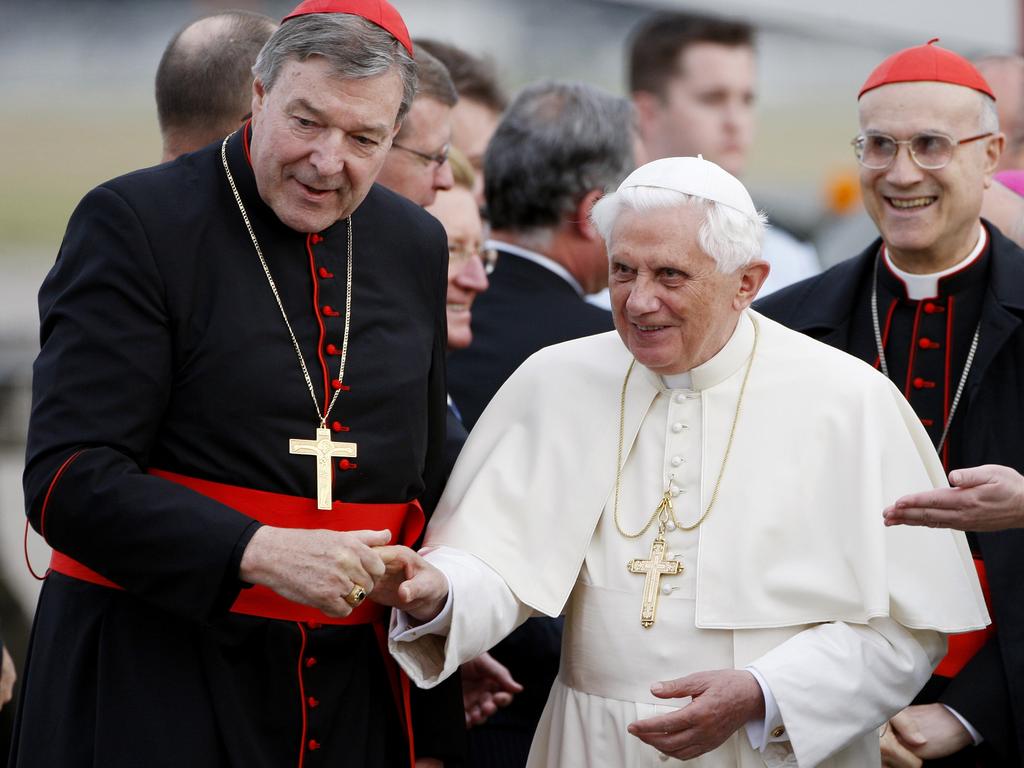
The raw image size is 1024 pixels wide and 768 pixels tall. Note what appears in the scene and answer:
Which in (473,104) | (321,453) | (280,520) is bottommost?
(280,520)

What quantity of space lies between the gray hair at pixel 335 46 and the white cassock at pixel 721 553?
0.91 meters

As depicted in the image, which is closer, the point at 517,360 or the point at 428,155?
the point at 428,155

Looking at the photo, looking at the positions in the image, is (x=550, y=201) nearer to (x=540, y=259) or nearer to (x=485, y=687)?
(x=540, y=259)

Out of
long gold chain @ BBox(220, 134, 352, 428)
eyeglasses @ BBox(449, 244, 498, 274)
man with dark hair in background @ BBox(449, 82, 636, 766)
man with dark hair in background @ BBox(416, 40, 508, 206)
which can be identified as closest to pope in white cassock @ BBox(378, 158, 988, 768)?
long gold chain @ BBox(220, 134, 352, 428)

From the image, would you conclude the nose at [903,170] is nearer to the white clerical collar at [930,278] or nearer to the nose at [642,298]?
the white clerical collar at [930,278]

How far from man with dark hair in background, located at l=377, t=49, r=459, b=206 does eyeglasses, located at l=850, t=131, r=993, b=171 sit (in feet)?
3.66

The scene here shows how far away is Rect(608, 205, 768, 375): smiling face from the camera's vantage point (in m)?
3.21

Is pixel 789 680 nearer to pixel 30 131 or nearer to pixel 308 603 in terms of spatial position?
pixel 308 603

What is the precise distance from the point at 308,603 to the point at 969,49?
6273 mm

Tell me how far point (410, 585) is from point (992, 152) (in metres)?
2.02

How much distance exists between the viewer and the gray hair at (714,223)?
322 centimetres

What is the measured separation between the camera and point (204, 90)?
3.70 metres

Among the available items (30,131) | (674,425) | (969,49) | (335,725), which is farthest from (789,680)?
(969,49)

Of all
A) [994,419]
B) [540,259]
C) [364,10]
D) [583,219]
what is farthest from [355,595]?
[583,219]
